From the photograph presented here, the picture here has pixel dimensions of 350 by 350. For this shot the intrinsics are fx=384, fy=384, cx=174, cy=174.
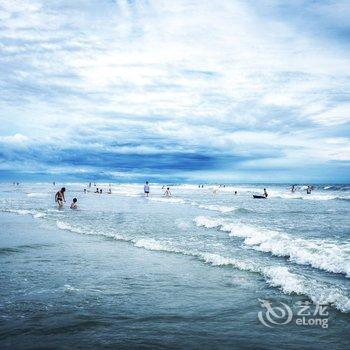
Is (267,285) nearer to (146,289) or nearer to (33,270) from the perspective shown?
(146,289)

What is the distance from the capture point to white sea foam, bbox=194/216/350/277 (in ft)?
36.1

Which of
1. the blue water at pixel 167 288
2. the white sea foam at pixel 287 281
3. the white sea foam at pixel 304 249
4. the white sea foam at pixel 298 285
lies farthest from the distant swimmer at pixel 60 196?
the white sea foam at pixel 298 285

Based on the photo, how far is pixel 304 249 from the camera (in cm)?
1301

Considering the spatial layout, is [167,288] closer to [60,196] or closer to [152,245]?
[152,245]

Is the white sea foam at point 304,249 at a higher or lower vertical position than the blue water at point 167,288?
higher

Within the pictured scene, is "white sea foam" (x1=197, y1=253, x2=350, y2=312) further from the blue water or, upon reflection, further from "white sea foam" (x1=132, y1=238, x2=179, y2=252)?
"white sea foam" (x1=132, y1=238, x2=179, y2=252)

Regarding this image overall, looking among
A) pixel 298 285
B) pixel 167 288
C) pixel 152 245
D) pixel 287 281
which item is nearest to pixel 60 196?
pixel 152 245

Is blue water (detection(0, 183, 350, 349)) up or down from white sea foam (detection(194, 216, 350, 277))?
down

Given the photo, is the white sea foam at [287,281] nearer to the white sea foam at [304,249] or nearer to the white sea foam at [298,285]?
the white sea foam at [298,285]

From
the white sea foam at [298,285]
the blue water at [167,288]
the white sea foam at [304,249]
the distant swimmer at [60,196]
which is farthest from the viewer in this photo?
the distant swimmer at [60,196]

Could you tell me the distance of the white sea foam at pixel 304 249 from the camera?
11.0 meters

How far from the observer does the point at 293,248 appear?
1312 cm

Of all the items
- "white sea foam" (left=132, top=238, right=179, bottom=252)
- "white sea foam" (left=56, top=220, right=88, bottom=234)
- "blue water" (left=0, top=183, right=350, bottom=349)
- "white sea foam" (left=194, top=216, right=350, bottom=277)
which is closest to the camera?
"blue water" (left=0, top=183, right=350, bottom=349)

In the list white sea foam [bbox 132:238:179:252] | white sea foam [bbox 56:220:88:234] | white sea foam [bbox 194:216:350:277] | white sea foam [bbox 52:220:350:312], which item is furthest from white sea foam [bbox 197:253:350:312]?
white sea foam [bbox 56:220:88:234]
